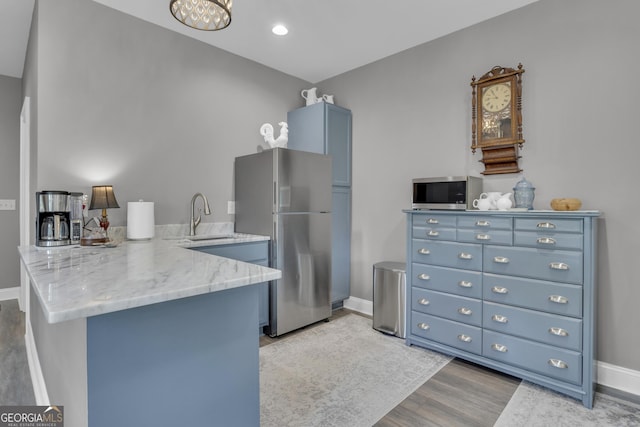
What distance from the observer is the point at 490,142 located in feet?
8.63

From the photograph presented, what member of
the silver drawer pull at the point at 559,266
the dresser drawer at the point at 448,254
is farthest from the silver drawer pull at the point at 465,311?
the silver drawer pull at the point at 559,266

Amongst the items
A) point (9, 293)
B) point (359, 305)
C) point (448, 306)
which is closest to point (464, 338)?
point (448, 306)

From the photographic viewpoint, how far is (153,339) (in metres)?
1.03

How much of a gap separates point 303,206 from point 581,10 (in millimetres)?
2468

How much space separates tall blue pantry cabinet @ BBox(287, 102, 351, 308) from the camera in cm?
349

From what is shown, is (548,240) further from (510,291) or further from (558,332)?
(558,332)

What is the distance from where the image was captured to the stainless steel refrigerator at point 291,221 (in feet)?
9.48

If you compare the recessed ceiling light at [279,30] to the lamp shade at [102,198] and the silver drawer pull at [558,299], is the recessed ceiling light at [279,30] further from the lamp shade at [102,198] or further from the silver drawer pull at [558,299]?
the silver drawer pull at [558,299]

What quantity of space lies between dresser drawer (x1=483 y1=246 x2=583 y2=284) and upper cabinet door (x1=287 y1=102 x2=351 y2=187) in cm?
177

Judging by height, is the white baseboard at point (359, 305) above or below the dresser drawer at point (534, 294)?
below

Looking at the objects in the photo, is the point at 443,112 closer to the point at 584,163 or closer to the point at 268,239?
the point at 584,163

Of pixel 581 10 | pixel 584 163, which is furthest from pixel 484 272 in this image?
pixel 581 10

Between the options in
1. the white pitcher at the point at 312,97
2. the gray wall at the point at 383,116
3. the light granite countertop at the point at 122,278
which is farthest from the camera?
the white pitcher at the point at 312,97

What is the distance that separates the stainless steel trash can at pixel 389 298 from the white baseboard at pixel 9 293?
4.28 meters
